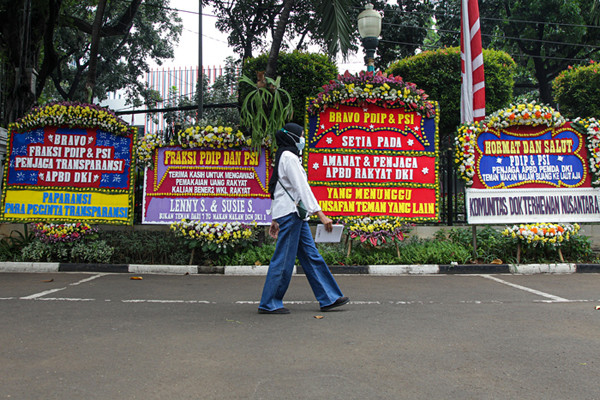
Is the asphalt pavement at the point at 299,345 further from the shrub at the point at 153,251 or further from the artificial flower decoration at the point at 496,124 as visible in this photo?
the artificial flower decoration at the point at 496,124

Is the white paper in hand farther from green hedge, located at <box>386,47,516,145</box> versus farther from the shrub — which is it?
green hedge, located at <box>386,47,516,145</box>

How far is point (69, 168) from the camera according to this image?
9000 millimetres

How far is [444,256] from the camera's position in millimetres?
8641

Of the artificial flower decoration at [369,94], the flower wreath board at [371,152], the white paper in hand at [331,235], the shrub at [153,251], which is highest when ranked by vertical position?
the artificial flower decoration at [369,94]

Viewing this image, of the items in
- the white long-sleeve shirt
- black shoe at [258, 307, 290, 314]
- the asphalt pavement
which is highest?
the white long-sleeve shirt

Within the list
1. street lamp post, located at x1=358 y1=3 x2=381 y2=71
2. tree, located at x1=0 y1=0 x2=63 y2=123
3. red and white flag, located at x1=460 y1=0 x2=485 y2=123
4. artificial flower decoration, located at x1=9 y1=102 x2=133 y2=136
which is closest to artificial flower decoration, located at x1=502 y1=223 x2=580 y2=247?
red and white flag, located at x1=460 y1=0 x2=485 y2=123

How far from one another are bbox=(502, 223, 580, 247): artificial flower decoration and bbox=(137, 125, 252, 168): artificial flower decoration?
4781 mm

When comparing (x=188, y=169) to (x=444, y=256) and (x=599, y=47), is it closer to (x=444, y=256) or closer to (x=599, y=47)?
(x=444, y=256)

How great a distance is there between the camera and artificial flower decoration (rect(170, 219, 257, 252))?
8.50 metres

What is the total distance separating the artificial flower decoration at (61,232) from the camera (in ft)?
28.5

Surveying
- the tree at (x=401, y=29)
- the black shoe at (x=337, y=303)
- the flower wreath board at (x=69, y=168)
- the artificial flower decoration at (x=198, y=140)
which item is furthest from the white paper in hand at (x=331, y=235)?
the tree at (x=401, y=29)

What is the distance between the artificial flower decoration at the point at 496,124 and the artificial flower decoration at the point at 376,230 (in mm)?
1436

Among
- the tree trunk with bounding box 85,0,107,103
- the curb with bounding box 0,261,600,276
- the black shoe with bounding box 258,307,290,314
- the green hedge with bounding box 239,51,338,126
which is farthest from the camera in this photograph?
the green hedge with bounding box 239,51,338,126

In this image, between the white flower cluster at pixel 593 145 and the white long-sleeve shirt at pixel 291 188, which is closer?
the white long-sleeve shirt at pixel 291 188
